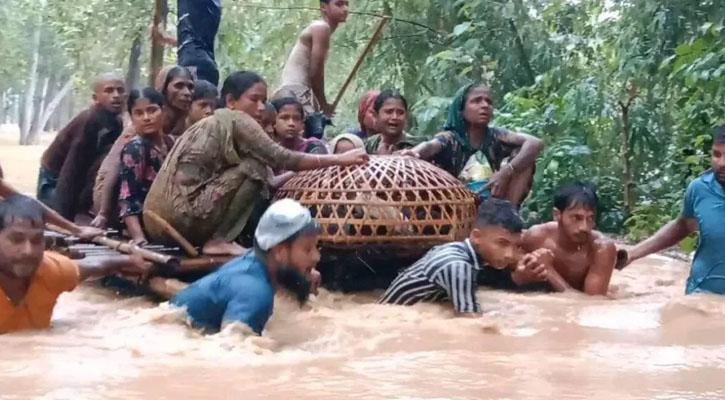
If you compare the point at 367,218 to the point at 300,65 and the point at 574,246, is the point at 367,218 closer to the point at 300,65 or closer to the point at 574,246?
the point at 574,246

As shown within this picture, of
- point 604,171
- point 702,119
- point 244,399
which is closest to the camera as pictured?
point 244,399

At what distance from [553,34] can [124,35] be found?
7107 millimetres

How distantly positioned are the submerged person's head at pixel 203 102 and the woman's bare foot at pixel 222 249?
131 centimetres

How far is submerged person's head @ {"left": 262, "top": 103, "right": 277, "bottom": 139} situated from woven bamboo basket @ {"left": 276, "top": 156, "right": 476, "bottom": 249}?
33.6 inches

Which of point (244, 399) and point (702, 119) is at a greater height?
point (702, 119)

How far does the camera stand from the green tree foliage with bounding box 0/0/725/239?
9188 millimetres

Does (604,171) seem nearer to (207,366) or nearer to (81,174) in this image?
(81,174)

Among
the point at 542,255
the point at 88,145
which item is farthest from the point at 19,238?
the point at 88,145

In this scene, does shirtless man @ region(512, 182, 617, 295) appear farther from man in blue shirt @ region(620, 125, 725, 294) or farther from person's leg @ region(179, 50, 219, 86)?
person's leg @ region(179, 50, 219, 86)

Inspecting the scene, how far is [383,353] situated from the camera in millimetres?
4129

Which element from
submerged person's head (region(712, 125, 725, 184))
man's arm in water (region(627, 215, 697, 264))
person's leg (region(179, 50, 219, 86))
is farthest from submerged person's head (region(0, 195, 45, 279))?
person's leg (region(179, 50, 219, 86))

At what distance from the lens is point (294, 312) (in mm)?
4746

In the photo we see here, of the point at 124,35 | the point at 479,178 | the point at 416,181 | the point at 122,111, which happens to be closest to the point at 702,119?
the point at 479,178

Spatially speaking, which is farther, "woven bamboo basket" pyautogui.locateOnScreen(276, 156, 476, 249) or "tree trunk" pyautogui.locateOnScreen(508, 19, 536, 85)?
"tree trunk" pyautogui.locateOnScreen(508, 19, 536, 85)
